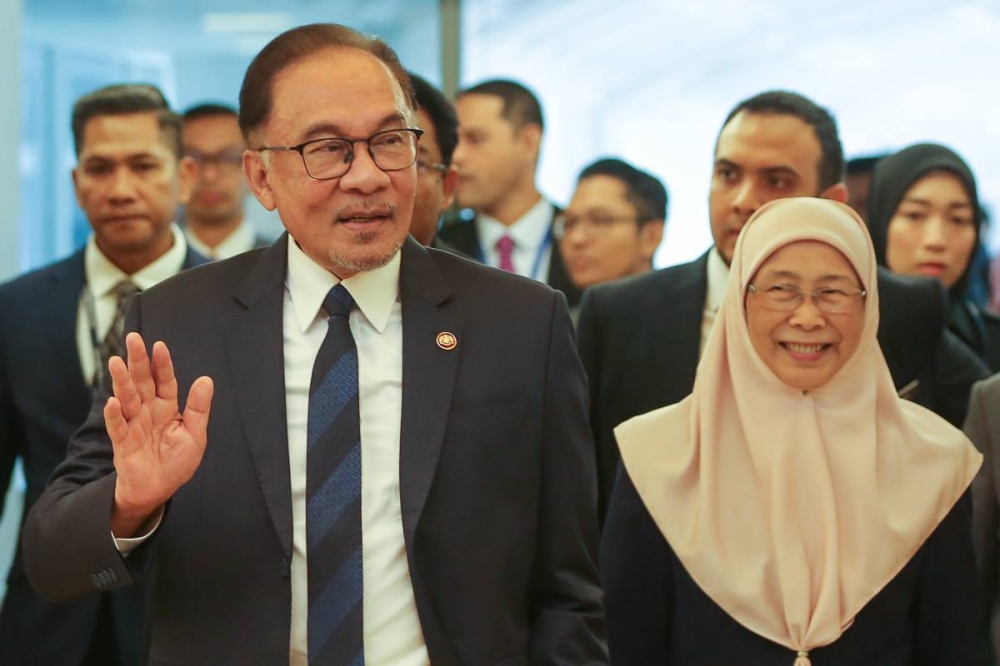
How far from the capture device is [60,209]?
7.21m

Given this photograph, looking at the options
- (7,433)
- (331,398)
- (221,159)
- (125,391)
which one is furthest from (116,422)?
(221,159)

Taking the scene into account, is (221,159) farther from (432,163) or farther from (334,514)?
(334,514)

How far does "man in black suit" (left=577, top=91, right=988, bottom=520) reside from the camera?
12.2 feet

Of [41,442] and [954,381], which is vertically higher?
[954,381]

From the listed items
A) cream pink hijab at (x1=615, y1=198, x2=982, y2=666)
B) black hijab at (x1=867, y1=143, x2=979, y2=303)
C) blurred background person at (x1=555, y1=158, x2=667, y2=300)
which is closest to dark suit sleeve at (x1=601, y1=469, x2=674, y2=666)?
cream pink hijab at (x1=615, y1=198, x2=982, y2=666)

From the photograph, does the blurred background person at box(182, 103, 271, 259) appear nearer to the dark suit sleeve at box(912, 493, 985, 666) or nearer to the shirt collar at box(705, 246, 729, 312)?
the shirt collar at box(705, 246, 729, 312)

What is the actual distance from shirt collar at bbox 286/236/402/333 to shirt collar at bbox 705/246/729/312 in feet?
4.47

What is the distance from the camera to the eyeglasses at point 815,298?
3.04m

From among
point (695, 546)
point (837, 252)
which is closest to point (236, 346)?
point (695, 546)

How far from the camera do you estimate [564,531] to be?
2.59 m

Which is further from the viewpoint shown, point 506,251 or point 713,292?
point 506,251

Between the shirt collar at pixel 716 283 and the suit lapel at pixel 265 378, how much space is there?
1472 millimetres

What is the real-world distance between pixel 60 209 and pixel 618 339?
418 centimetres

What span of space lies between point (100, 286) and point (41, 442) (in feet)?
1.74
